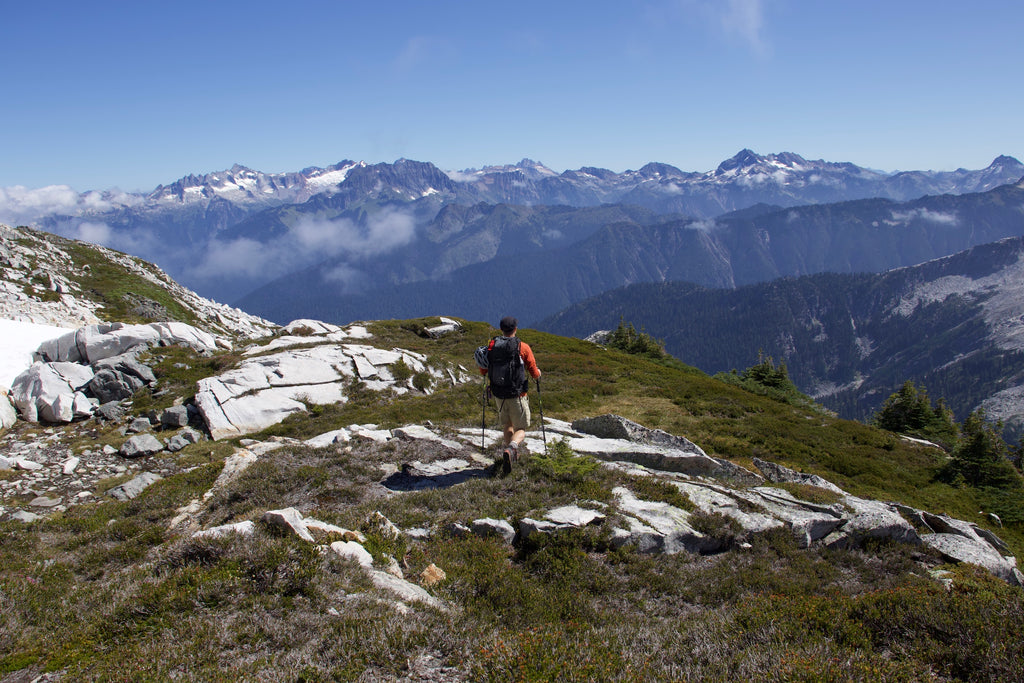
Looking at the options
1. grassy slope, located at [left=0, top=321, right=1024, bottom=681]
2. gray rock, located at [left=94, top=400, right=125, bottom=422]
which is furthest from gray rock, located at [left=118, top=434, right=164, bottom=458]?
grassy slope, located at [left=0, top=321, right=1024, bottom=681]

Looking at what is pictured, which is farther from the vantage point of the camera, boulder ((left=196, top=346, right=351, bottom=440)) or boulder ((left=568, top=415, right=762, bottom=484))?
boulder ((left=196, top=346, right=351, bottom=440))

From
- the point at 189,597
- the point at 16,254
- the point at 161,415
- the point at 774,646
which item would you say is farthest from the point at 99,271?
the point at 774,646

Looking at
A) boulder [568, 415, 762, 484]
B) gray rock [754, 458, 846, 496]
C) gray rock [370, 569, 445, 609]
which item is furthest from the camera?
gray rock [754, 458, 846, 496]

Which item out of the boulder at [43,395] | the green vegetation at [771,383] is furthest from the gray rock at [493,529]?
the green vegetation at [771,383]

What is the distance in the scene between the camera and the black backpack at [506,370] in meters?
12.0

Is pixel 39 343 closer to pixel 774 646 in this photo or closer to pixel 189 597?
pixel 189 597

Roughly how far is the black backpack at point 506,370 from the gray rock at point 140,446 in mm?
14262

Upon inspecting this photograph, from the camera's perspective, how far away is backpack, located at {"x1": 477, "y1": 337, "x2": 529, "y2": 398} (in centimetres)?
1199

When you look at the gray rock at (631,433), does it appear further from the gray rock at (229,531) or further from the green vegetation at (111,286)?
the green vegetation at (111,286)

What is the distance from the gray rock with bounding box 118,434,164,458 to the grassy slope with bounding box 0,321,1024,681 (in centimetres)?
598

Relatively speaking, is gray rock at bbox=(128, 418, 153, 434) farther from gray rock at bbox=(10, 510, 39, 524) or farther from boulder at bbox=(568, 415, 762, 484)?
boulder at bbox=(568, 415, 762, 484)

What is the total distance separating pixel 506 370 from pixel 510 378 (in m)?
0.23

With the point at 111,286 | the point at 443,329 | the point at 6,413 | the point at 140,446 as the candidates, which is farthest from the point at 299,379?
the point at 111,286

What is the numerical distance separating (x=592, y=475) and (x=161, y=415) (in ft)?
63.4
